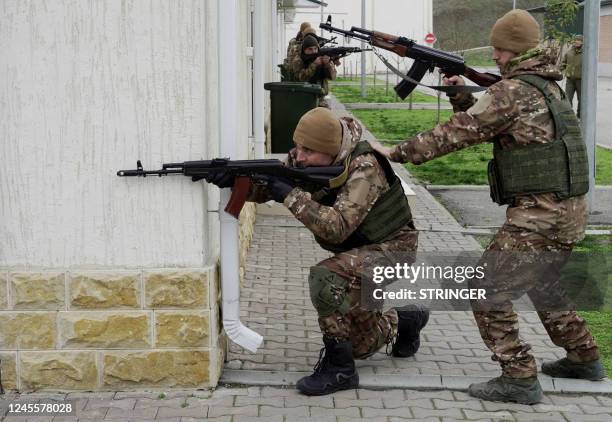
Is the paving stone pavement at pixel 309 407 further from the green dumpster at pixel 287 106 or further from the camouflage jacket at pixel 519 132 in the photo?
the green dumpster at pixel 287 106

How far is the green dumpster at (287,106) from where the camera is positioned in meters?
13.5

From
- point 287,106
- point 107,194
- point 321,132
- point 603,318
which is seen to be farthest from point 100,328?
point 287,106

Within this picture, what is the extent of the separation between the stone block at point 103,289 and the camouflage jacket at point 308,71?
10.6m

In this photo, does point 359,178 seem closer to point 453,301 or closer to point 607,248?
point 453,301

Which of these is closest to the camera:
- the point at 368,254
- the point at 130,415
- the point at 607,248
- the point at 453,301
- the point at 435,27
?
the point at 130,415

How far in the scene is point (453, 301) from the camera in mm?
6828

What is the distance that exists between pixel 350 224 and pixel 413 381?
3.11 ft

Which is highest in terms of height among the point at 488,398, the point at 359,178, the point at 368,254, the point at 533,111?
the point at 533,111

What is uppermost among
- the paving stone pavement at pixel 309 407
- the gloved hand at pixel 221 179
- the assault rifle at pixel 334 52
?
the assault rifle at pixel 334 52

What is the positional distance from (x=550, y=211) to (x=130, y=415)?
226 centimetres

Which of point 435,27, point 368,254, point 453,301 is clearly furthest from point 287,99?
point 435,27

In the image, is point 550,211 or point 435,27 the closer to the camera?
point 550,211

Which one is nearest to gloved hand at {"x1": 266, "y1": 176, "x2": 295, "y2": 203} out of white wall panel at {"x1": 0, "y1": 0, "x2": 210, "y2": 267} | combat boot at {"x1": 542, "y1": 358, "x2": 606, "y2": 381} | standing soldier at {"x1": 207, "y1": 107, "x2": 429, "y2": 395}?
standing soldier at {"x1": 207, "y1": 107, "x2": 429, "y2": 395}

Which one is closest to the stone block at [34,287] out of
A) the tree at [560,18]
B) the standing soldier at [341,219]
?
the standing soldier at [341,219]
